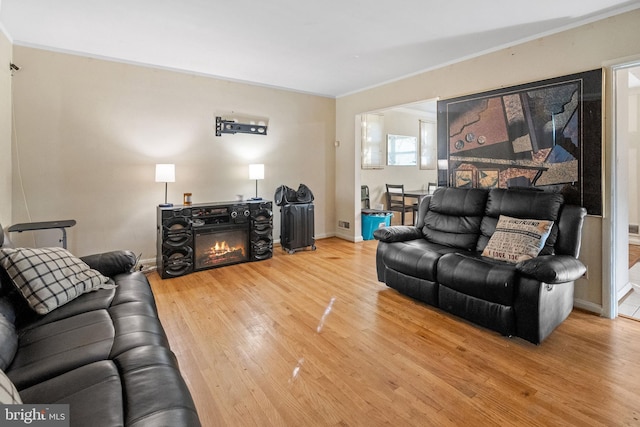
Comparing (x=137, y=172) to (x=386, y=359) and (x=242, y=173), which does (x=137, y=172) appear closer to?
(x=242, y=173)

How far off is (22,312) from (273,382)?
1.41 meters

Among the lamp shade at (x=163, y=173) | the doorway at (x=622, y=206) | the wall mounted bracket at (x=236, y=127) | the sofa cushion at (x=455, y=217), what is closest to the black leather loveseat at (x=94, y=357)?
the lamp shade at (x=163, y=173)

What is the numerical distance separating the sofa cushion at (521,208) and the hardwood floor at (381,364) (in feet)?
2.58

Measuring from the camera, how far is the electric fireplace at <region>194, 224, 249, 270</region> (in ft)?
13.2

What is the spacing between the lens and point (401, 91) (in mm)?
4539

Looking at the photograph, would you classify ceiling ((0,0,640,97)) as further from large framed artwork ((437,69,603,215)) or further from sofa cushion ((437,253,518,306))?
sofa cushion ((437,253,518,306))

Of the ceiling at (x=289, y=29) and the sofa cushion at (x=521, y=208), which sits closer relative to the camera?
the ceiling at (x=289, y=29)

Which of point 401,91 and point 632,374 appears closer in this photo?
point 632,374

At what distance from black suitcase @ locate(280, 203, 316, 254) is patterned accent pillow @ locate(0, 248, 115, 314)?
2.99 meters

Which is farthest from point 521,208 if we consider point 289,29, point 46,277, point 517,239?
point 46,277

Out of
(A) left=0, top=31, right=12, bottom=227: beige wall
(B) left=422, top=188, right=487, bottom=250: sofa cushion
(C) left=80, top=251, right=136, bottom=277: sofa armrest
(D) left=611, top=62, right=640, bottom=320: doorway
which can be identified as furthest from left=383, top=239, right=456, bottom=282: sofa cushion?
(A) left=0, top=31, right=12, bottom=227: beige wall

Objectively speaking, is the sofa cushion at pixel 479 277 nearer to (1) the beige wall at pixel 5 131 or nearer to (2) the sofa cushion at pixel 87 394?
(2) the sofa cushion at pixel 87 394

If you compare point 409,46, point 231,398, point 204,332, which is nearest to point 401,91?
→ point 409,46

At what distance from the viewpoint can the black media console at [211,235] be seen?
12.4 ft
